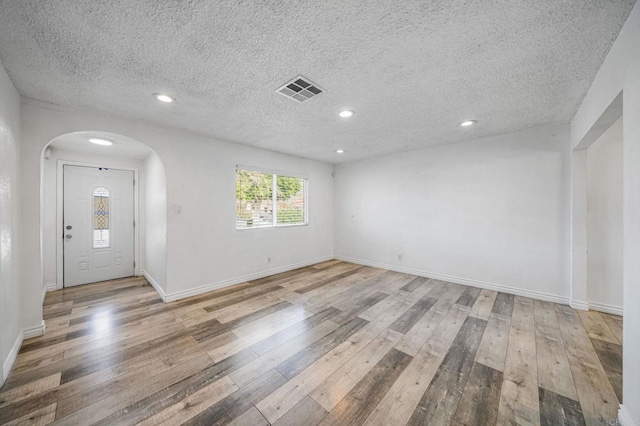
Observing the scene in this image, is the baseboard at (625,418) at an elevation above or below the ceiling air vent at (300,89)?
below

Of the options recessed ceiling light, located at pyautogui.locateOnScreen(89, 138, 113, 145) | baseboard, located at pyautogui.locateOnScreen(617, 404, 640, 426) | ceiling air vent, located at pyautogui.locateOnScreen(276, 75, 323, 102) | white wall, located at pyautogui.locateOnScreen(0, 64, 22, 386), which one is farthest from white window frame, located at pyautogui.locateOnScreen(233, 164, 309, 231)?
baseboard, located at pyautogui.locateOnScreen(617, 404, 640, 426)

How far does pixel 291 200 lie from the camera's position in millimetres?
5219

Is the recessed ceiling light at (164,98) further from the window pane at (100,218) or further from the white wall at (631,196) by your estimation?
the white wall at (631,196)

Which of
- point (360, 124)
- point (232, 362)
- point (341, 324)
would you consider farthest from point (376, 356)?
point (360, 124)

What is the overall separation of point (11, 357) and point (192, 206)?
86.4 inches

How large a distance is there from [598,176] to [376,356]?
3.69 meters

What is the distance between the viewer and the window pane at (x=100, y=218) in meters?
4.29

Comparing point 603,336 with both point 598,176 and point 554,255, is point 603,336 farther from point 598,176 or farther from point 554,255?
point 598,176

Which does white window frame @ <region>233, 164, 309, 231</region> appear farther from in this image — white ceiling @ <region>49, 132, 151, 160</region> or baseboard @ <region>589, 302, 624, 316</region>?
baseboard @ <region>589, 302, 624, 316</region>

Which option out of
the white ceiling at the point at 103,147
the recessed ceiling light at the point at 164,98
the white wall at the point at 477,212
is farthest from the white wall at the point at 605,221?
the white ceiling at the point at 103,147

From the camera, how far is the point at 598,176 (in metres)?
3.00

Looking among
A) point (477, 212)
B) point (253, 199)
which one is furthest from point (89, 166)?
point (477, 212)

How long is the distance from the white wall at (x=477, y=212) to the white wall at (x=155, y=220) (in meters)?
3.90

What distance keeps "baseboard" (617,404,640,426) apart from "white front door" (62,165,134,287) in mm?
6519
